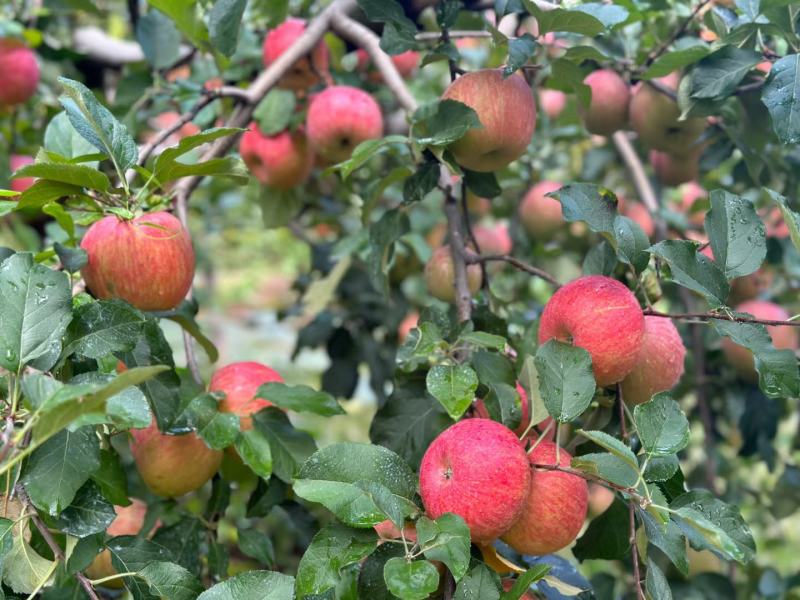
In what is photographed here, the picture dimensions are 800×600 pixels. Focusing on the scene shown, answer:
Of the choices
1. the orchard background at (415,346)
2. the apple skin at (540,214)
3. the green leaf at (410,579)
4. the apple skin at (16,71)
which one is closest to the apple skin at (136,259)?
the orchard background at (415,346)

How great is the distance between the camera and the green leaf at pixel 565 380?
75cm

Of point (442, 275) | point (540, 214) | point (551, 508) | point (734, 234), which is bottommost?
point (540, 214)

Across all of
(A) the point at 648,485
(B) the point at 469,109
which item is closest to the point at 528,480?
(A) the point at 648,485

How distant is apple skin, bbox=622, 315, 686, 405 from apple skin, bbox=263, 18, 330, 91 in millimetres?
817

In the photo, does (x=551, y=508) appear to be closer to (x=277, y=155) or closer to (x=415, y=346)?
(x=415, y=346)

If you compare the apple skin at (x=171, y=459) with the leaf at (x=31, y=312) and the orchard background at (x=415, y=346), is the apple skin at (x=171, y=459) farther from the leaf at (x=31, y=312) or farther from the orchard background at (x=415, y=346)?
the leaf at (x=31, y=312)

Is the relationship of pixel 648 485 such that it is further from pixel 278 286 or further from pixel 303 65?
pixel 278 286

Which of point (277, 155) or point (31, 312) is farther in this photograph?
point (277, 155)

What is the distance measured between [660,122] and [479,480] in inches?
29.2

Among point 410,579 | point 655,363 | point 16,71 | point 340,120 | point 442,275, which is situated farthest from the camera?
point 16,71

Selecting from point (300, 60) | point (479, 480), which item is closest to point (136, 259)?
point (479, 480)

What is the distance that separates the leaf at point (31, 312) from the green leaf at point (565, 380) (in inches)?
16.9

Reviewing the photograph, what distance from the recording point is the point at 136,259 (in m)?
0.85

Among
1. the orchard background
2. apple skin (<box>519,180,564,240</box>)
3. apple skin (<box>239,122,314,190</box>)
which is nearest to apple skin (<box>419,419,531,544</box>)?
the orchard background
